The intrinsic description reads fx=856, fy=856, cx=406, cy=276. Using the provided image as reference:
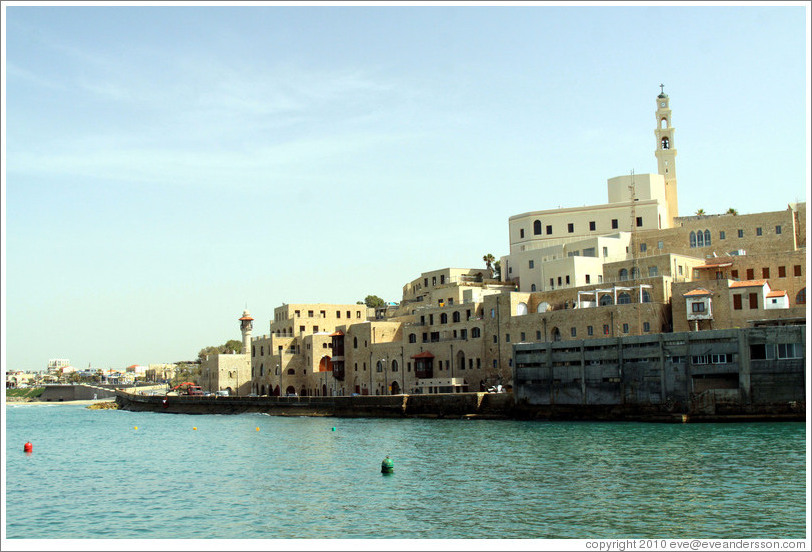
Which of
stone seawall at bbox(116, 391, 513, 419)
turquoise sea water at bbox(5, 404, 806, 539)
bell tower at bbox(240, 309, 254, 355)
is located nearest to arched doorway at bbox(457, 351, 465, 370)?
stone seawall at bbox(116, 391, 513, 419)

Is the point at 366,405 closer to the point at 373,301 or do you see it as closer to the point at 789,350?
the point at 789,350

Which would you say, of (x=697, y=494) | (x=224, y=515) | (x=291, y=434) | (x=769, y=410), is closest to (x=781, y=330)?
(x=769, y=410)

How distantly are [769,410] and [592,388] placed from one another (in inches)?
561

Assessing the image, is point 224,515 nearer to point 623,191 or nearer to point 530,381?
point 530,381

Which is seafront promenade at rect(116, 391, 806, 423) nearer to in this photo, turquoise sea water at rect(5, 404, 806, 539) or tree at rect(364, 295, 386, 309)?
turquoise sea water at rect(5, 404, 806, 539)

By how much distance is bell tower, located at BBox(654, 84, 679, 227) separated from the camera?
9775 cm

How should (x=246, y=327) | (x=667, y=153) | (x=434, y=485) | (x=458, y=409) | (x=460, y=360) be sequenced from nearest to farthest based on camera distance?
(x=434, y=485), (x=458, y=409), (x=460, y=360), (x=667, y=153), (x=246, y=327)

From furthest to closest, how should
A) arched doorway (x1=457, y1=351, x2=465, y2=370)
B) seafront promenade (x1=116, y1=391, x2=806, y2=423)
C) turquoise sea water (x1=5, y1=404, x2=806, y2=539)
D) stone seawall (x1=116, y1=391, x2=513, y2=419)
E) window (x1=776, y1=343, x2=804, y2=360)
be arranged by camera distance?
arched doorway (x1=457, y1=351, x2=465, y2=370)
stone seawall (x1=116, y1=391, x2=513, y2=419)
seafront promenade (x1=116, y1=391, x2=806, y2=423)
window (x1=776, y1=343, x2=804, y2=360)
turquoise sea water (x1=5, y1=404, x2=806, y2=539)

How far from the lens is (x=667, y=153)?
98.8 meters

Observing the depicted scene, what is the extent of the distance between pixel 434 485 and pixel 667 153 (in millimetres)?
71728

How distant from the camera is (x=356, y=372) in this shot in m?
101

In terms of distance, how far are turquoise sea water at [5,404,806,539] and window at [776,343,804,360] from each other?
19.0 feet

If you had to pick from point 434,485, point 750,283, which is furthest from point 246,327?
point 434,485

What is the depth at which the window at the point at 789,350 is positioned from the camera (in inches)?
2325
